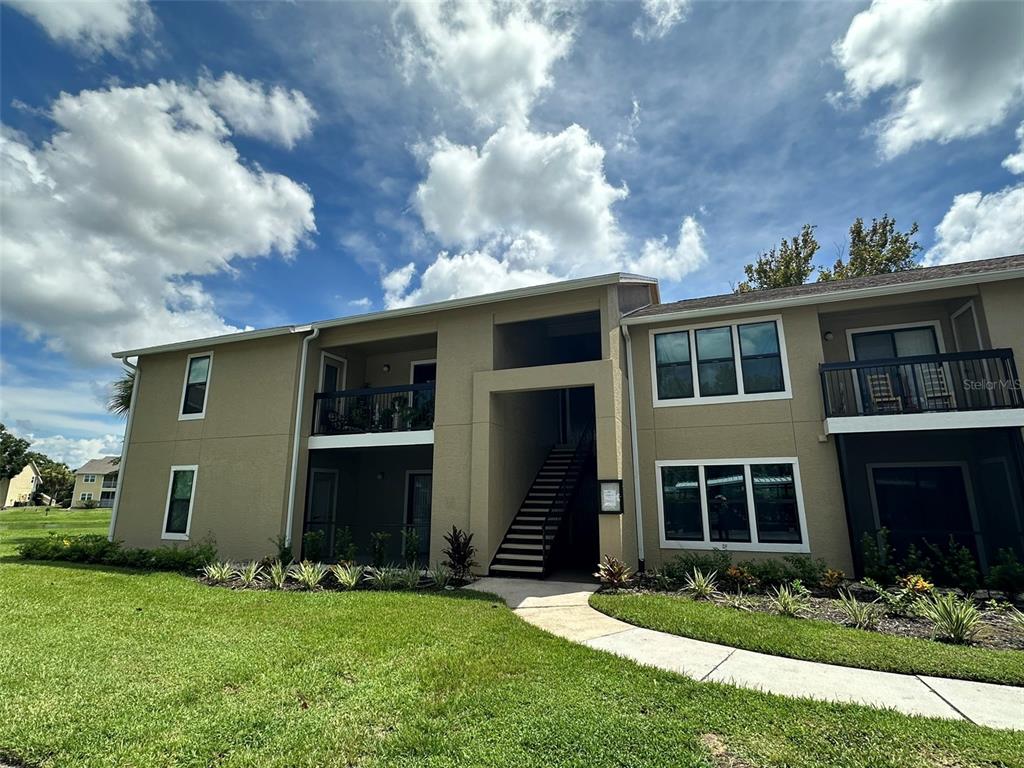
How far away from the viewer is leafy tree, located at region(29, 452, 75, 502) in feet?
202

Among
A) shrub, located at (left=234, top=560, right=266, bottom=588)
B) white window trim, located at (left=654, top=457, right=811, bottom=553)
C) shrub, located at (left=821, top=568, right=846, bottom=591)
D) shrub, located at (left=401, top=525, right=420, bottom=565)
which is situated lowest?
shrub, located at (left=234, top=560, right=266, bottom=588)

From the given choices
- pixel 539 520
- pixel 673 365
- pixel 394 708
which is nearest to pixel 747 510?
pixel 673 365

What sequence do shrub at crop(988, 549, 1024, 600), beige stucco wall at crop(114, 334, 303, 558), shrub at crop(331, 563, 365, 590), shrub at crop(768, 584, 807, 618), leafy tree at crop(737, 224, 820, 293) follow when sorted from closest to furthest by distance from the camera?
shrub at crop(768, 584, 807, 618)
shrub at crop(988, 549, 1024, 600)
shrub at crop(331, 563, 365, 590)
beige stucco wall at crop(114, 334, 303, 558)
leafy tree at crop(737, 224, 820, 293)

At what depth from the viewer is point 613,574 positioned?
357 inches

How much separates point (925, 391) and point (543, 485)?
8508 mm

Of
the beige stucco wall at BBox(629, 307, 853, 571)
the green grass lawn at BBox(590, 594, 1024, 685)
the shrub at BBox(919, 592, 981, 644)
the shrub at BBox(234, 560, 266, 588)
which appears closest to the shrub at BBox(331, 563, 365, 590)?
the shrub at BBox(234, 560, 266, 588)

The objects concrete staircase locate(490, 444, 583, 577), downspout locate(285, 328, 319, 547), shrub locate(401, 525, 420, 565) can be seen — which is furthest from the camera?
downspout locate(285, 328, 319, 547)

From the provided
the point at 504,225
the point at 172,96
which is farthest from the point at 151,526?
the point at 504,225

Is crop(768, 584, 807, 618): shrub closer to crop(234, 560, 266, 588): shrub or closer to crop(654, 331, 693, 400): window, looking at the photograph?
crop(654, 331, 693, 400): window

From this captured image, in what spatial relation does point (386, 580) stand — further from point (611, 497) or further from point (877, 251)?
point (877, 251)

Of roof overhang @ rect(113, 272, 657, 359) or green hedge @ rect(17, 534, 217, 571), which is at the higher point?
roof overhang @ rect(113, 272, 657, 359)

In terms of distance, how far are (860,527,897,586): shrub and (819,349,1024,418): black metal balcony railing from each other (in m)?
2.38

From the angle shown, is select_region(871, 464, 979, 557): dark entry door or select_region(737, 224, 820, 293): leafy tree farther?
select_region(737, 224, 820, 293): leafy tree

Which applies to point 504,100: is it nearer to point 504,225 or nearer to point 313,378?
point 504,225
